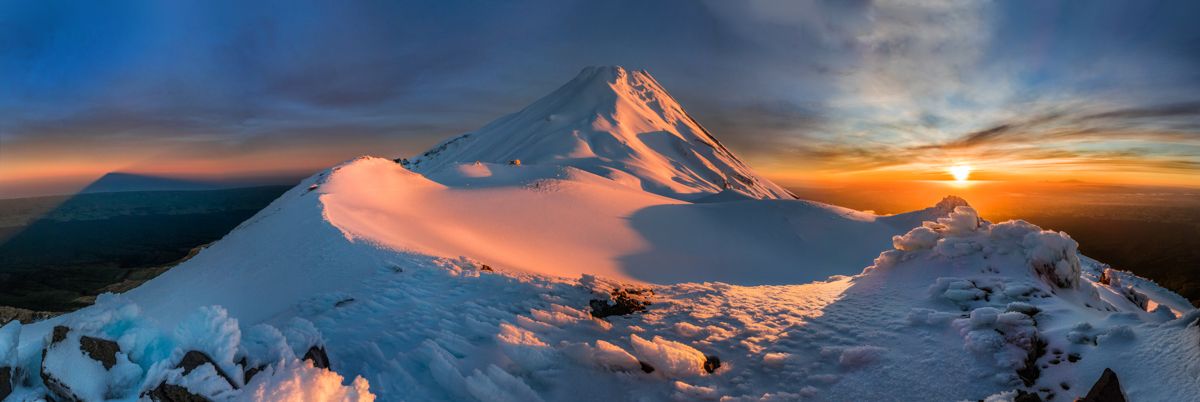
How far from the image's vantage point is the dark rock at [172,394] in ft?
12.0

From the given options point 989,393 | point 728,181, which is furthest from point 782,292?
point 728,181

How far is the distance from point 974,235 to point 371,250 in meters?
13.1

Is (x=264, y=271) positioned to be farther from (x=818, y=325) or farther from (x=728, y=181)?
(x=728, y=181)

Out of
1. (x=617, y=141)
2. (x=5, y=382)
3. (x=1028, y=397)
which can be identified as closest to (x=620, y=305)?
(x=1028, y=397)

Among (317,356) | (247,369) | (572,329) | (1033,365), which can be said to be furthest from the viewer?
(572,329)

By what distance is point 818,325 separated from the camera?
718cm

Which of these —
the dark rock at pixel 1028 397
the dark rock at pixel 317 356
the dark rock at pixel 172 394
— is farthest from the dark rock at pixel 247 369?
the dark rock at pixel 1028 397

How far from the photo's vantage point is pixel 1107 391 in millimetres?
3963

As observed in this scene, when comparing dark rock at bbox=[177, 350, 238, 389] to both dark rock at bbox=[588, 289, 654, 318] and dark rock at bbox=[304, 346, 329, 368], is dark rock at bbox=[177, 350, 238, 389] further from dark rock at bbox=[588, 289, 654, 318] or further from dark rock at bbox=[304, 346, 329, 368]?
dark rock at bbox=[588, 289, 654, 318]

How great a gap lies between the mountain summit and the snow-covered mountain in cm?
3355

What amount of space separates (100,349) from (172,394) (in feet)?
3.35

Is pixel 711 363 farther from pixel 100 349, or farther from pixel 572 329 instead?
pixel 100 349

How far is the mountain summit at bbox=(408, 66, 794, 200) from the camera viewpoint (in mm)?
56906

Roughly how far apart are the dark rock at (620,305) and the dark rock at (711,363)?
6.99ft
